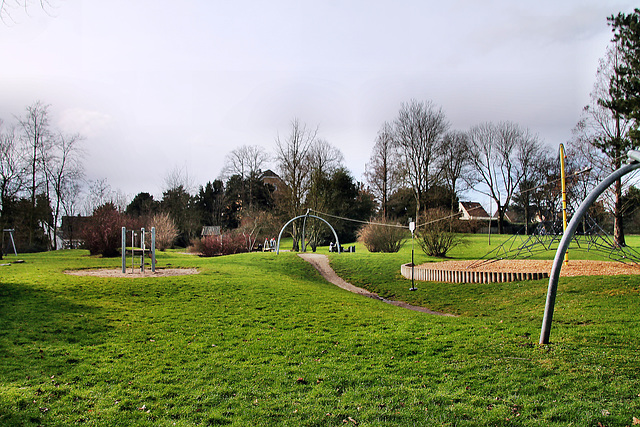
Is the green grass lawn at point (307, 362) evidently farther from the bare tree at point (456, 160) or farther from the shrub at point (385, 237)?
the bare tree at point (456, 160)

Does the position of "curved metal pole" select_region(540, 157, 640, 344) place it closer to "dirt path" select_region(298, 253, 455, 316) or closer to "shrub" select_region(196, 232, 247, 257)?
"dirt path" select_region(298, 253, 455, 316)

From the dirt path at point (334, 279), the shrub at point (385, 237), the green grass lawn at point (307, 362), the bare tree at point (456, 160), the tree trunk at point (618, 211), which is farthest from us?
the bare tree at point (456, 160)

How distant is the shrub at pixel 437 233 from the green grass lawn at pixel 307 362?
14.6 metres

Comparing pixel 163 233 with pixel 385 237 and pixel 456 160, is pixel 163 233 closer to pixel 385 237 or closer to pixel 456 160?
pixel 385 237

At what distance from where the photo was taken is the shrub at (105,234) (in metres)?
26.3

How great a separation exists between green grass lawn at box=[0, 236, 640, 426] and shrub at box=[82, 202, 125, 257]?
15.7m

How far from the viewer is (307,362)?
5.97 meters

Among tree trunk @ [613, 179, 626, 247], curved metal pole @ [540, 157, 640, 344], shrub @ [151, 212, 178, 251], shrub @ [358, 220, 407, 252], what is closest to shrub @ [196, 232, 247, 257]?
shrub @ [151, 212, 178, 251]

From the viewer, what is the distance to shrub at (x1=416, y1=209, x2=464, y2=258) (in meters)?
25.9

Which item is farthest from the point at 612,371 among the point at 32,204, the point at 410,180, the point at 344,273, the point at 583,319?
the point at 32,204

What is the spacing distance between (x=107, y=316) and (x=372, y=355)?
5.85 m

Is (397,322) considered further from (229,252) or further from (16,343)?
(229,252)

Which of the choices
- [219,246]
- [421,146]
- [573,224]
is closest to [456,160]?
[421,146]

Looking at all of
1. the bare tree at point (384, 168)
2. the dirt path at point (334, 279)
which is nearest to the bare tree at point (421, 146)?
the bare tree at point (384, 168)
